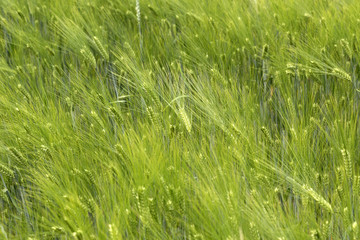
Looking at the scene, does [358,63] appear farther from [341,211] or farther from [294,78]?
[341,211]

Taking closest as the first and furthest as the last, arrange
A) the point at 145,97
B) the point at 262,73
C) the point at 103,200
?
1. the point at 103,200
2. the point at 145,97
3. the point at 262,73

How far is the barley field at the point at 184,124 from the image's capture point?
4.46 ft

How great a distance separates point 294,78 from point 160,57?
1.78ft

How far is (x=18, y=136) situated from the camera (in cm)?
174

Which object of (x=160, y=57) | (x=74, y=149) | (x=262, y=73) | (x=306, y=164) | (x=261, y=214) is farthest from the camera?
(x=160, y=57)

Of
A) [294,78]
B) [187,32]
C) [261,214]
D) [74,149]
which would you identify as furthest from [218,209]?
[187,32]

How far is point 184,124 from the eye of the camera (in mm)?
1694

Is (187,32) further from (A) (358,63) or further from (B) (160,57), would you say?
(A) (358,63)

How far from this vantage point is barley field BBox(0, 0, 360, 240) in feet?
4.46

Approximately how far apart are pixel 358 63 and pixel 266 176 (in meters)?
0.77

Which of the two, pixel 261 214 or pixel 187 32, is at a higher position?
pixel 187 32

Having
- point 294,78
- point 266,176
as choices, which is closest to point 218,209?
point 266,176

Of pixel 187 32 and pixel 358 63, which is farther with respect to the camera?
pixel 187 32

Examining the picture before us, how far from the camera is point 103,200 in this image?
1.45 m
